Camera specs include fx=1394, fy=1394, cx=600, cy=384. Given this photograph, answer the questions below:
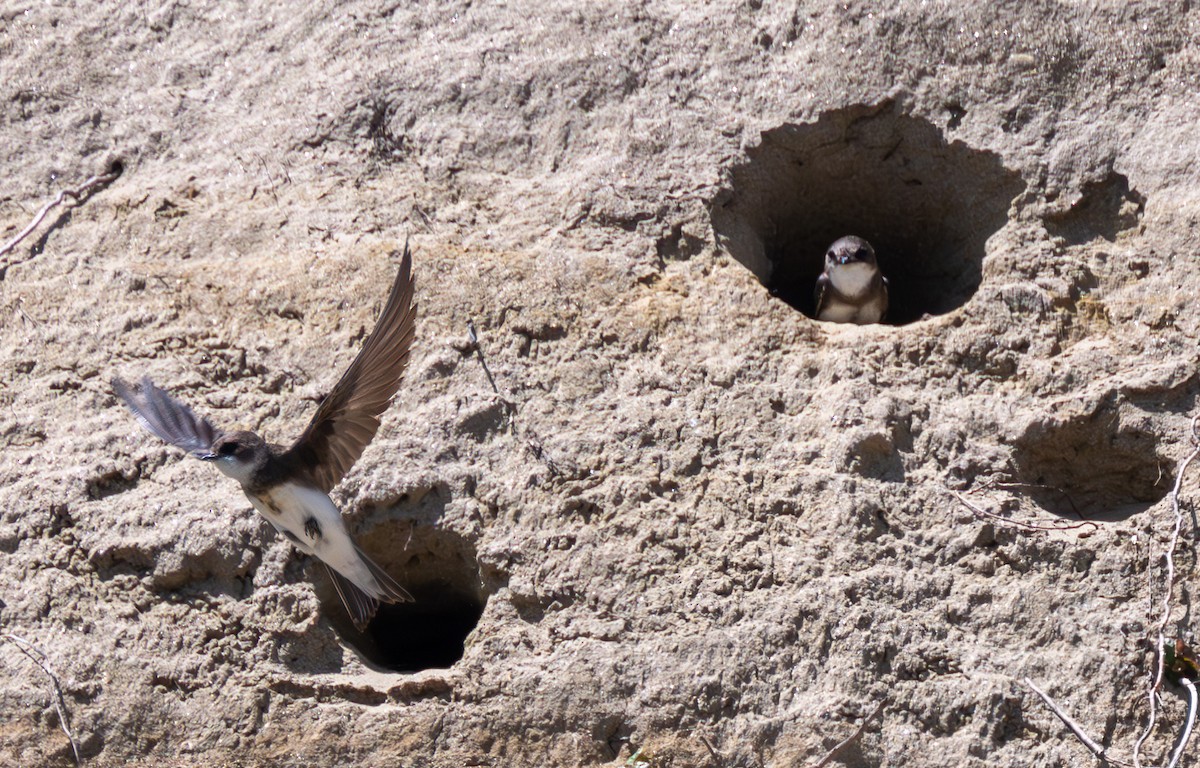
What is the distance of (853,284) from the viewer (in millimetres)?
3586

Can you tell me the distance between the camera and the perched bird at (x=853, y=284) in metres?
3.56

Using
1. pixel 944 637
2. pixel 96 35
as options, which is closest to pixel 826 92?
pixel 944 637

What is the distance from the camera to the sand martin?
274 cm

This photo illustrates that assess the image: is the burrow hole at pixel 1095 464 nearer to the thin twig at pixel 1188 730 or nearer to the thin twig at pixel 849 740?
the thin twig at pixel 1188 730

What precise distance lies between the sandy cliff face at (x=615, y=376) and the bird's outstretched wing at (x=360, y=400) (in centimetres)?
14

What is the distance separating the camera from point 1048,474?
115 inches

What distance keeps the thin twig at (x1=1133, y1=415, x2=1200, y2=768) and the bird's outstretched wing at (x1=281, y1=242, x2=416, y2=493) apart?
4.99ft

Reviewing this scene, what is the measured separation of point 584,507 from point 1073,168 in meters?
1.37

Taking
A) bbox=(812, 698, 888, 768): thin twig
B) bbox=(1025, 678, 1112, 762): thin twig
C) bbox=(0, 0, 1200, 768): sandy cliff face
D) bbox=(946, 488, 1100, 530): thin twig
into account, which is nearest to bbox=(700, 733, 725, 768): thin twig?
bbox=(0, 0, 1200, 768): sandy cliff face

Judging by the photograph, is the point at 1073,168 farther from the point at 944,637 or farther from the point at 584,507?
the point at 584,507

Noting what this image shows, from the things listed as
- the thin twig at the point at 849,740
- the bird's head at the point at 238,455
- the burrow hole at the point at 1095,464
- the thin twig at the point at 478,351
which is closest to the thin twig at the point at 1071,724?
the thin twig at the point at 849,740

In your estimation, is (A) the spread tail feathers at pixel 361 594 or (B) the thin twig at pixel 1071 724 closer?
(B) the thin twig at pixel 1071 724

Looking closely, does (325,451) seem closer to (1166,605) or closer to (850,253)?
(850,253)

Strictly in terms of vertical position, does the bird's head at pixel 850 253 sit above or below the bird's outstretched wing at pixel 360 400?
above
